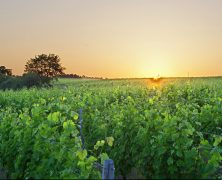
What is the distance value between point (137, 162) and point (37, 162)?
1868 millimetres

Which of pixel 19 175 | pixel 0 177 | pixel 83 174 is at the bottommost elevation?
pixel 0 177

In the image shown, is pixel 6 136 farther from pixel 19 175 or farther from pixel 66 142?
pixel 66 142

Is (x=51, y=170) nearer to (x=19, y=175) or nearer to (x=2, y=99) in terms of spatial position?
(x=19, y=175)

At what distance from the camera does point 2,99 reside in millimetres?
23281

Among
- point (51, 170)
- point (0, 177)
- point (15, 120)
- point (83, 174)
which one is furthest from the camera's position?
point (0, 177)

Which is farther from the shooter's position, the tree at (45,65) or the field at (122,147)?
the tree at (45,65)

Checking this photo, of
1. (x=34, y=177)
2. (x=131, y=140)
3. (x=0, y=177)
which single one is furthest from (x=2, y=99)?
(x=34, y=177)

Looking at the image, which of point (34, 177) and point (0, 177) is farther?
point (0, 177)

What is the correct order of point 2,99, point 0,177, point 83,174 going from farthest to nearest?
point 2,99 < point 0,177 < point 83,174

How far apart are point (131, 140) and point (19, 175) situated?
7.91ft

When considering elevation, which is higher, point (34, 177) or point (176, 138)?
point (176, 138)

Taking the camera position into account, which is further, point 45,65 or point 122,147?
point 45,65

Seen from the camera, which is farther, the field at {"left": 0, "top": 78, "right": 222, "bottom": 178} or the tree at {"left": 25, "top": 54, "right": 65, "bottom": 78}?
the tree at {"left": 25, "top": 54, "right": 65, "bottom": 78}

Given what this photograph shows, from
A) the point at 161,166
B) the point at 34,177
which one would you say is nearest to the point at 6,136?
the point at 34,177
